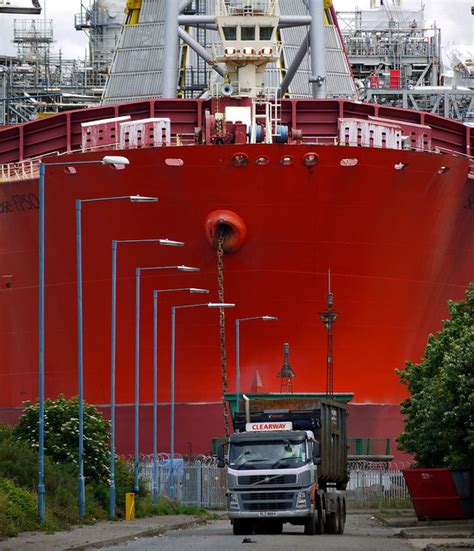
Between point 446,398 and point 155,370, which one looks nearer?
point 446,398

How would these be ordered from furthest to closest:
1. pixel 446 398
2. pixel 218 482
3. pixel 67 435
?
1. pixel 218 482
2. pixel 67 435
3. pixel 446 398

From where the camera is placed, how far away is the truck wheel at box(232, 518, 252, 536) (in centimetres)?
3466

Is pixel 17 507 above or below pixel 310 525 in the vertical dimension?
above

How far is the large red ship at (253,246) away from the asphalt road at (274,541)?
15.0m

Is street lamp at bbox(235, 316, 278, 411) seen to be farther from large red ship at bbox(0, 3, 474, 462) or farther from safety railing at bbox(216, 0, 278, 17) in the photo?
safety railing at bbox(216, 0, 278, 17)

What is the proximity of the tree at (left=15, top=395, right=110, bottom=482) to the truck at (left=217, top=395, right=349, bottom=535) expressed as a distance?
26.8ft

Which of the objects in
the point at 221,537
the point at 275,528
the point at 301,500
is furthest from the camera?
the point at 275,528

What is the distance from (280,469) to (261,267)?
63.1 feet

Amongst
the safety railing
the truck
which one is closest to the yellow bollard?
the truck

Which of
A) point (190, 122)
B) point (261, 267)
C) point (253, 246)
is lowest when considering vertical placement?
point (261, 267)

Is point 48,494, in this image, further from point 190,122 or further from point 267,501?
point 190,122

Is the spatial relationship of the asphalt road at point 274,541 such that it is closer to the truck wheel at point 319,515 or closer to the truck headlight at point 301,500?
the truck wheel at point 319,515

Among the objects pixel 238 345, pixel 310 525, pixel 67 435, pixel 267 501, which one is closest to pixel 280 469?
pixel 267 501

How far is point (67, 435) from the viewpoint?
42.9 metres
